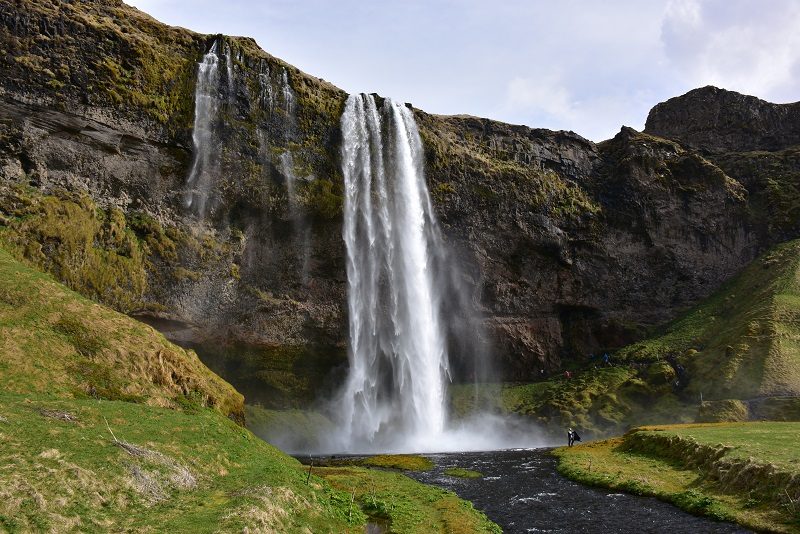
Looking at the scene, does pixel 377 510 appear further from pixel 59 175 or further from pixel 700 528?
pixel 59 175

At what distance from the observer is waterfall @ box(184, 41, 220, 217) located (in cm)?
5731

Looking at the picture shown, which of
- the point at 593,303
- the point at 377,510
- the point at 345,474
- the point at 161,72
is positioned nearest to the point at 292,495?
the point at 377,510

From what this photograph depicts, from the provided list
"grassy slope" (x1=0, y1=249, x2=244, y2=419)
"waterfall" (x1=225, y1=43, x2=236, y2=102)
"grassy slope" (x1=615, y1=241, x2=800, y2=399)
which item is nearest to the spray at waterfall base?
"waterfall" (x1=225, y1=43, x2=236, y2=102)

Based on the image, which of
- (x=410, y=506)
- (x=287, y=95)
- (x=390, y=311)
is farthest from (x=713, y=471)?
(x=287, y=95)

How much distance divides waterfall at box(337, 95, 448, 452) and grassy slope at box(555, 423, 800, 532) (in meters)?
25.5

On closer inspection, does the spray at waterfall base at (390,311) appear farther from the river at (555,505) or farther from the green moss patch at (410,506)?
the green moss patch at (410,506)

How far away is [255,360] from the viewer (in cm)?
6228

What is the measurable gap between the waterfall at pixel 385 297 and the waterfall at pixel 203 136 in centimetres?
1449

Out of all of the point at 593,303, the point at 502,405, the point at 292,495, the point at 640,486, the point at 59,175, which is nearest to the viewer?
the point at 292,495

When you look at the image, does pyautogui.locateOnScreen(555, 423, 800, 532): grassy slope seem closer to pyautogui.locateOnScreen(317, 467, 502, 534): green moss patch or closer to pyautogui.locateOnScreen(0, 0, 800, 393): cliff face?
pyautogui.locateOnScreen(317, 467, 502, 534): green moss patch

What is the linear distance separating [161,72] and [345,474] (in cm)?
4430

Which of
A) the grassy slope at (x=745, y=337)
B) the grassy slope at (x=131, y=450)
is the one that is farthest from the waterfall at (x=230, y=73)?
the grassy slope at (x=745, y=337)

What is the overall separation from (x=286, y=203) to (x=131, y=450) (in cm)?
4502

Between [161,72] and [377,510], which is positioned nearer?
[377,510]
